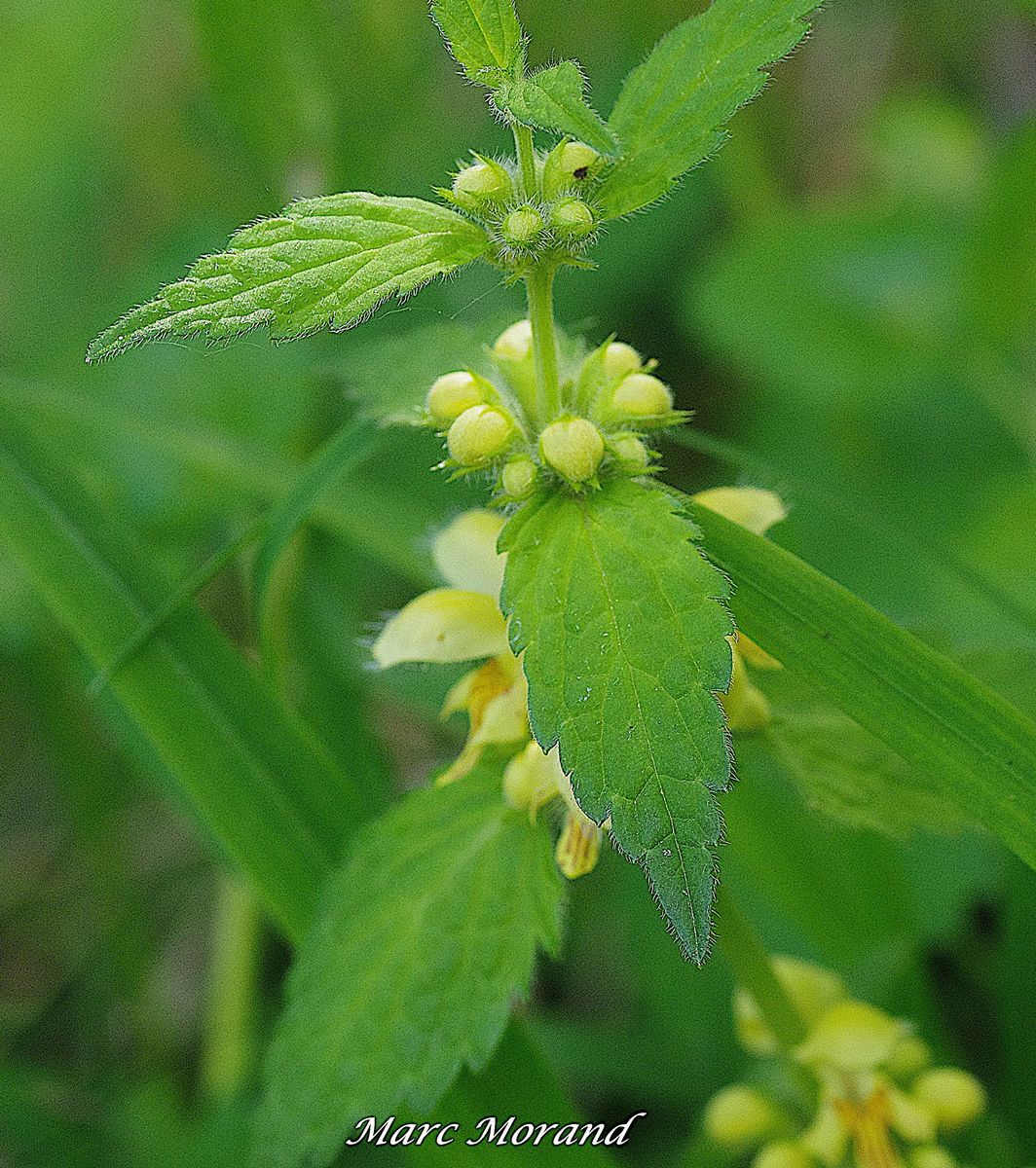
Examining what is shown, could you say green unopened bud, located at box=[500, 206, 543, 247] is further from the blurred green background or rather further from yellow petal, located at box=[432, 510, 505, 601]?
the blurred green background

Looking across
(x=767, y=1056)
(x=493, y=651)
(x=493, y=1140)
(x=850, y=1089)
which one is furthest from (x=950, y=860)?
(x=493, y=651)

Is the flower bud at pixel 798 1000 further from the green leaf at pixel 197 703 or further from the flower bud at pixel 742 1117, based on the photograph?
the green leaf at pixel 197 703

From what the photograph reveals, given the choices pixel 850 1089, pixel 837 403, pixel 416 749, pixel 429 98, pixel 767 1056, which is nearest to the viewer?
pixel 850 1089

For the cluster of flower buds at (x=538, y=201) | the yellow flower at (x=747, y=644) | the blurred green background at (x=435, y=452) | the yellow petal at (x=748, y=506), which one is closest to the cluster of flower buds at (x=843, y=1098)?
the blurred green background at (x=435, y=452)

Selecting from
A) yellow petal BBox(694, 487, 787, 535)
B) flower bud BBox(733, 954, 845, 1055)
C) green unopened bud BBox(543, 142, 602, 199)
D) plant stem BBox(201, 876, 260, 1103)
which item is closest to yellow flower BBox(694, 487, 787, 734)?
yellow petal BBox(694, 487, 787, 535)

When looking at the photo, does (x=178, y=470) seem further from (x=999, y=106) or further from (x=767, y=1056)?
(x=999, y=106)

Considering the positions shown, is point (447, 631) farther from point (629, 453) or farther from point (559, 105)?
point (559, 105)
